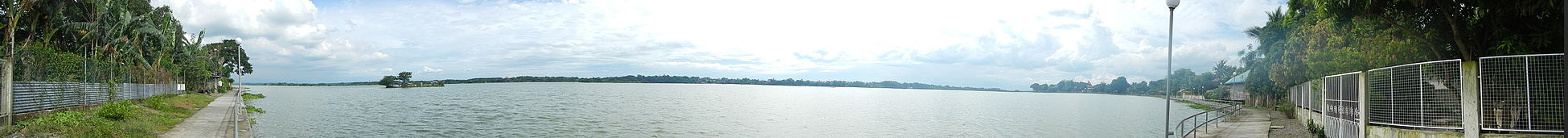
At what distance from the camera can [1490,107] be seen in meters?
10.0

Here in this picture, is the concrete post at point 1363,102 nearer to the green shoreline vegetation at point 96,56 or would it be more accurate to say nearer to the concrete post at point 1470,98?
the concrete post at point 1470,98

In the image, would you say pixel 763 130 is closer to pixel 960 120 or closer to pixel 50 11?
pixel 960 120

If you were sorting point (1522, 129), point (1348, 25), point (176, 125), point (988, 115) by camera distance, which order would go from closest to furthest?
point (1522, 129)
point (1348, 25)
point (176, 125)
point (988, 115)

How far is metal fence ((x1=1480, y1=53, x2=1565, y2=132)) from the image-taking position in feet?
31.3

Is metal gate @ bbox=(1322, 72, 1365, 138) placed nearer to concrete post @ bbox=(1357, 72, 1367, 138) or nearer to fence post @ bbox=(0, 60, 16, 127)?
concrete post @ bbox=(1357, 72, 1367, 138)

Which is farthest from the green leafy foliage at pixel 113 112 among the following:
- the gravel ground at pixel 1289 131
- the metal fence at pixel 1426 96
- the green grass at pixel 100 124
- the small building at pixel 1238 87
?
the small building at pixel 1238 87

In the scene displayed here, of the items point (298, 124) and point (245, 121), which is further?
point (298, 124)

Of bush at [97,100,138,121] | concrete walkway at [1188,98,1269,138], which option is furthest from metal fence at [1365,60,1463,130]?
bush at [97,100,138,121]

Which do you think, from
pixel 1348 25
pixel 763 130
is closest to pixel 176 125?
pixel 763 130

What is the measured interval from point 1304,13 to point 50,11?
26.8m

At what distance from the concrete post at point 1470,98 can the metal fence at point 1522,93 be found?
64 mm

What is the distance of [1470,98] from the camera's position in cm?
1008

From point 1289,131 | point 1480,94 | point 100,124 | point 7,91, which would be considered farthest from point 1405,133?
point 7,91

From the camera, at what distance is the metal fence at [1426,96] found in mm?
10344
